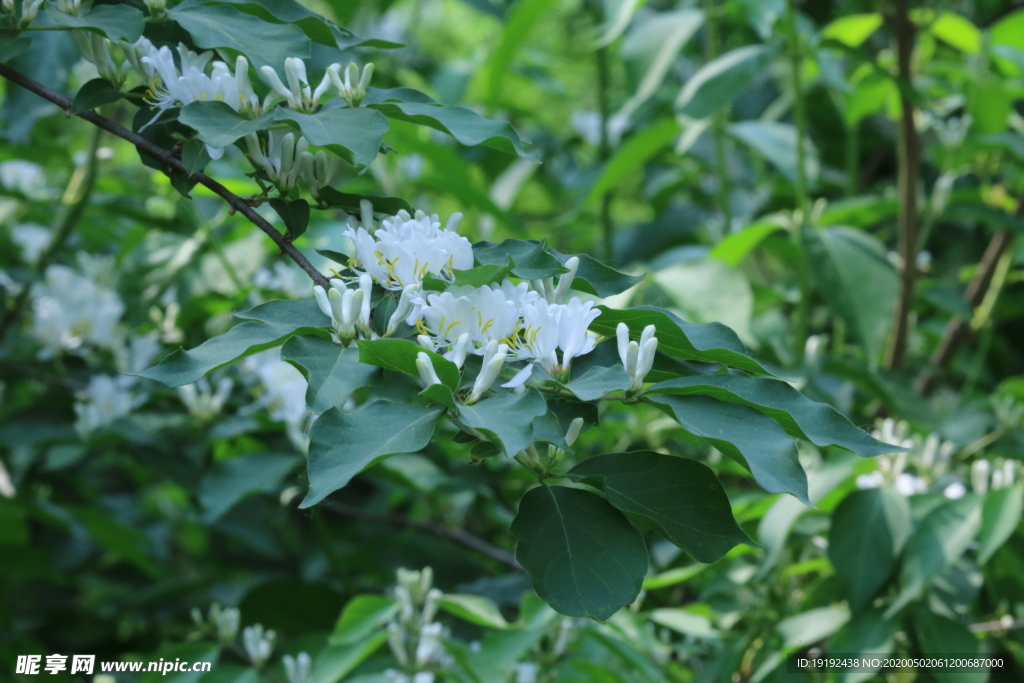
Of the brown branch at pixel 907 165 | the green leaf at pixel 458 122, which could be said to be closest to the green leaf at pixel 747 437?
the green leaf at pixel 458 122

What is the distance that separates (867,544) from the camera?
1186 mm

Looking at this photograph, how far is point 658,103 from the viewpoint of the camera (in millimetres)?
2293

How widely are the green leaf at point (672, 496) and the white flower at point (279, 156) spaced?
37cm

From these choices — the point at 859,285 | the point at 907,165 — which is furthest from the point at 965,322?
the point at 859,285

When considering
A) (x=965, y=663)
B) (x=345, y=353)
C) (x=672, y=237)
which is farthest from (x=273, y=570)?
(x=345, y=353)

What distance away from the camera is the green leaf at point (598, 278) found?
72 cm

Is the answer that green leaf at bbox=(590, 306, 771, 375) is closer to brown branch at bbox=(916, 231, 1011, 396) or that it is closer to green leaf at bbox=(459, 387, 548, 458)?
green leaf at bbox=(459, 387, 548, 458)

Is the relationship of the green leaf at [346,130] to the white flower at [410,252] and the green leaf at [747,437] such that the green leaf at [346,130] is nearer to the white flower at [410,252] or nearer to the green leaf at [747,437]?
the white flower at [410,252]

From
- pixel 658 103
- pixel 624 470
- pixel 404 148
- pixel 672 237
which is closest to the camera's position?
pixel 624 470

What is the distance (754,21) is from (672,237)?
103 centimetres

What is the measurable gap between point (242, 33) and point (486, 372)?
1.24 feet

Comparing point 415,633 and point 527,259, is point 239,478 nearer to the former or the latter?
point 415,633

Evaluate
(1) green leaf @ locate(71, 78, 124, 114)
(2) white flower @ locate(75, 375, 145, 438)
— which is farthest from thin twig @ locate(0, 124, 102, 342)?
(1) green leaf @ locate(71, 78, 124, 114)

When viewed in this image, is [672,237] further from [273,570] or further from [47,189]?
[47,189]
